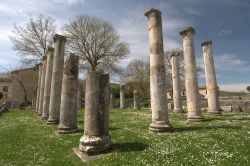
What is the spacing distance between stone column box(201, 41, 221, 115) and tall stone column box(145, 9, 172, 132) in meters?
9.10

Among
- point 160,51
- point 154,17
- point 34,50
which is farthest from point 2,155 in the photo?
Answer: point 34,50

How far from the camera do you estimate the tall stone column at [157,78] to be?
1317 centimetres

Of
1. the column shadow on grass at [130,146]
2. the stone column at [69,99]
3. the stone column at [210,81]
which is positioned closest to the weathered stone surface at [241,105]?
the stone column at [210,81]

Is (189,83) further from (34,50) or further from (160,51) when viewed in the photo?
(34,50)

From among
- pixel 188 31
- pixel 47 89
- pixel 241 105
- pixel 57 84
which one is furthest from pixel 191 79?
pixel 241 105

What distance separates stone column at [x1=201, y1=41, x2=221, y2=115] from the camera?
21.0 m

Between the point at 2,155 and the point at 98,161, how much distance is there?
4474 mm

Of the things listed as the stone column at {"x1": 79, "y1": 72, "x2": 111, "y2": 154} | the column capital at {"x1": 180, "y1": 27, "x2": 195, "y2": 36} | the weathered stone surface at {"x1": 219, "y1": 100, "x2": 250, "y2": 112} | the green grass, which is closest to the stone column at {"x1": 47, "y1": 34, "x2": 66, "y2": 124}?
the green grass

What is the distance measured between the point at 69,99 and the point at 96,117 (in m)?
5.06

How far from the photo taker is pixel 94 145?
9.91m

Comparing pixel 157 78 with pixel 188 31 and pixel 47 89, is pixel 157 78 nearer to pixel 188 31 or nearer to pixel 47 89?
pixel 188 31

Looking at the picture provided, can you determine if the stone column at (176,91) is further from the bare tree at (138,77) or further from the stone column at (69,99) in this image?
the bare tree at (138,77)

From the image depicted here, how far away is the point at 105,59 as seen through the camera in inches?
1825

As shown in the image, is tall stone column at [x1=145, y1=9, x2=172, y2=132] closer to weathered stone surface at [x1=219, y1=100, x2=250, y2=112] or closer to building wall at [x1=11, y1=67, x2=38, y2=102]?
weathered stone surface at [x1=219, y1=100, x2=250, y2=112]
